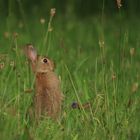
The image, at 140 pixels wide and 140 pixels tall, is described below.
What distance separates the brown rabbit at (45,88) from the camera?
5.49 metres

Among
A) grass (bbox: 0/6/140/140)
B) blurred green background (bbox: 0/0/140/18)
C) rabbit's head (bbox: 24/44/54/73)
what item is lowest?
grass (bbox: 0/6/140/140)

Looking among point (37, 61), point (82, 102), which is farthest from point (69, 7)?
point (37, 61)

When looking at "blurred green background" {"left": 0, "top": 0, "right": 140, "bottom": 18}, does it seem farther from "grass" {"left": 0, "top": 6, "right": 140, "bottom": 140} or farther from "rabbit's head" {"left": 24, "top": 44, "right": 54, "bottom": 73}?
"rabbit's head" {"left": 24, "top": 44, "right": 54, "bottom": 73}

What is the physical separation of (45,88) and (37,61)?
26cm

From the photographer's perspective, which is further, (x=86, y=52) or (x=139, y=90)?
(x=86, y=52)

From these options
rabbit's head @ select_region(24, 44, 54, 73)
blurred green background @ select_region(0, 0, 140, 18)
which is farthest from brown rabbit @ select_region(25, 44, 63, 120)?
blurred green background @ select_region(0, 0, 140, 18)

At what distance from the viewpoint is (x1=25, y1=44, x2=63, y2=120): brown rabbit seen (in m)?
5.49

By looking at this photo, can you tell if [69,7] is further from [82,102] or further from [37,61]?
[37,61]

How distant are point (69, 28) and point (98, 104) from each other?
6062mm

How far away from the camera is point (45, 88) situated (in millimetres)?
5598

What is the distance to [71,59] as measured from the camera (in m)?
8.27

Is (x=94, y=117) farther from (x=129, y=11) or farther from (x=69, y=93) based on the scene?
(x=129, y=11)

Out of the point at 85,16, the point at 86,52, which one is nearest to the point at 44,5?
the point at 85,16

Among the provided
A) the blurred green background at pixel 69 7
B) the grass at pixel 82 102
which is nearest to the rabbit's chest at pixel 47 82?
the grass at pixel 82 102
